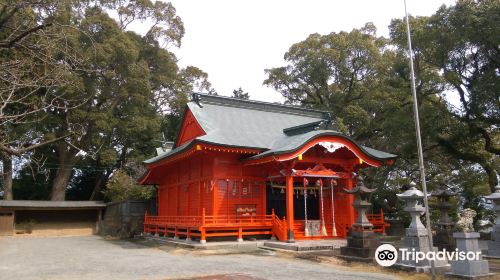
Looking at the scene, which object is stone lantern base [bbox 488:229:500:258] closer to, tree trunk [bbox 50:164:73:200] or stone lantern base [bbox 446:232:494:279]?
stone lantern base [bbox 446:232:494:279]

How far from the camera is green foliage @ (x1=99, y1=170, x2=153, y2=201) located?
96.1 feet

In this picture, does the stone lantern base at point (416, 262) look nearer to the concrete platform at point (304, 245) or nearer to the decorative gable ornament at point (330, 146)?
the concrete platform at point (304, 245)

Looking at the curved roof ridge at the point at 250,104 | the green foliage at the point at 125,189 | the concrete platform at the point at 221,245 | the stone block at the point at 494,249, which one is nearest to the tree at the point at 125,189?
the green foliage at the point at 125,189

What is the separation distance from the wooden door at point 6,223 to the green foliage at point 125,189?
6940 millimetres

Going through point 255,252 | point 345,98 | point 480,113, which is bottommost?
point 255,252

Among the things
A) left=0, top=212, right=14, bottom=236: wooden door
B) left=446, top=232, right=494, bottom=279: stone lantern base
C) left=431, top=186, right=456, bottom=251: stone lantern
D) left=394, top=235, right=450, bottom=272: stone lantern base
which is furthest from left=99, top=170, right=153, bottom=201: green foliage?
left=446, top=232, right=494, bottom=279: stone lantern base

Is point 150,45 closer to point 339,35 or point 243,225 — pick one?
point 339,35

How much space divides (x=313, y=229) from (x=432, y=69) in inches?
420

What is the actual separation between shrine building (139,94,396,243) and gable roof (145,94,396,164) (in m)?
0.06

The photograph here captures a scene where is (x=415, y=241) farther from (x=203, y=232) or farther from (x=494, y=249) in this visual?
(x=203, y=232)

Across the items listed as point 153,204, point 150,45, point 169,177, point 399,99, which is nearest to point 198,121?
point 169,177

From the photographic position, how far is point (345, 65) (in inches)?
1284

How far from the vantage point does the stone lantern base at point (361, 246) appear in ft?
39.5

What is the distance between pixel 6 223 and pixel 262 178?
2195cm
